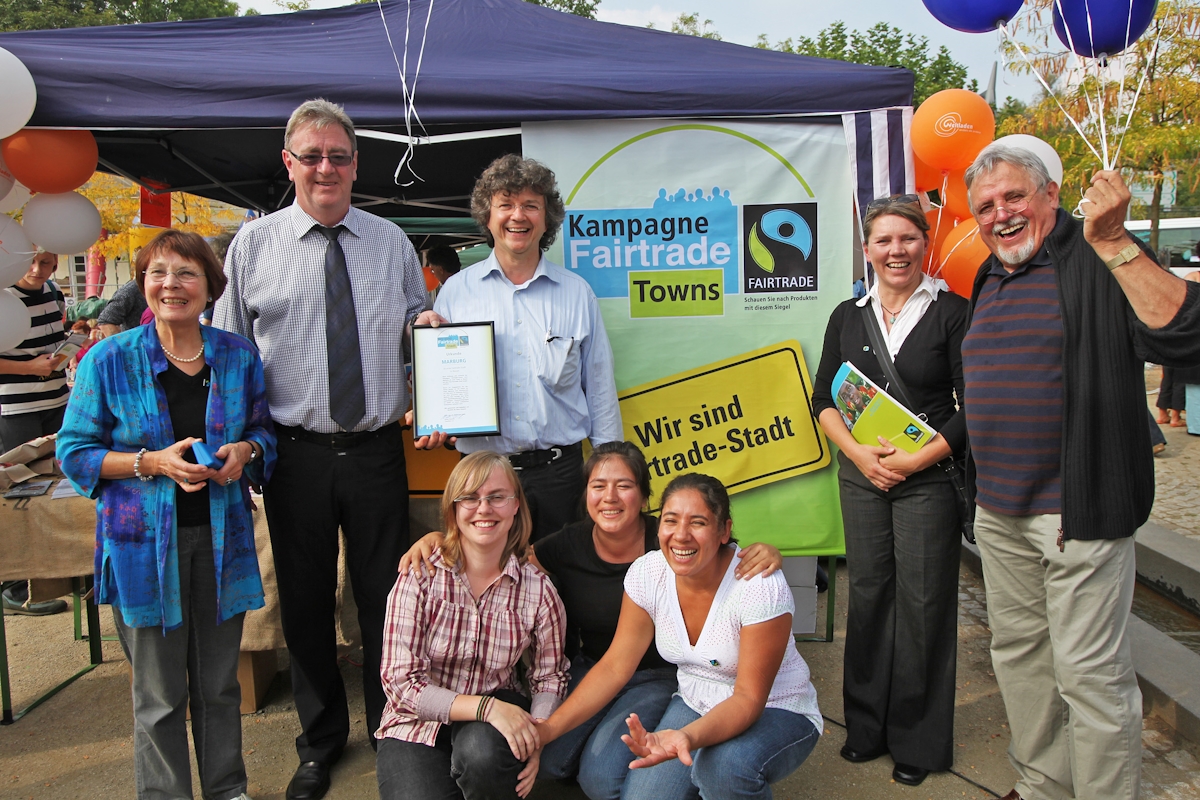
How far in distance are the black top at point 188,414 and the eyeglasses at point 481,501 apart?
842mm

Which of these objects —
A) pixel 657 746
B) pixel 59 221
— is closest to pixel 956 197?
pixel 657 746

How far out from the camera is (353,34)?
12.3 ft

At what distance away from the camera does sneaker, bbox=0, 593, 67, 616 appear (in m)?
4.52

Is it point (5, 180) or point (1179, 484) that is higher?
point (5, 180)

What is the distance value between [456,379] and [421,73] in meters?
1.39

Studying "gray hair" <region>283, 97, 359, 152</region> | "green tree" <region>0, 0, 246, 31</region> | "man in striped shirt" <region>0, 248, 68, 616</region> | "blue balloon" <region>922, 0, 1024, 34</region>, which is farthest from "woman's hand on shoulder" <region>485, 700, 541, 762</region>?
"green tree" <region>0, 0, 246, 31</region>

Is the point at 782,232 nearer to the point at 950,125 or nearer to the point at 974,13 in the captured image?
the point at 950,125

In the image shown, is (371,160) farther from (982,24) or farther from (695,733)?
(695,733)

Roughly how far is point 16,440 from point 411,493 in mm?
2984

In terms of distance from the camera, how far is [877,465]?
2.83 m

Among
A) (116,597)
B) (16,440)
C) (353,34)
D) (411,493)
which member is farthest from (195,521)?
(16,440)

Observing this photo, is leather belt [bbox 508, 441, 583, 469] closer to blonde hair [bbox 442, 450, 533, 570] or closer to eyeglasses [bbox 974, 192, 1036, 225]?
blonde hair [bbox 442, 450, 533, 570]

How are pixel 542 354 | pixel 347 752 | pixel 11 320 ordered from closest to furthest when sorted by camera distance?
pixel 542 354, pixel 347 752, pixel 11 320

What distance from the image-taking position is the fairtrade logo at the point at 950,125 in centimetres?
311
